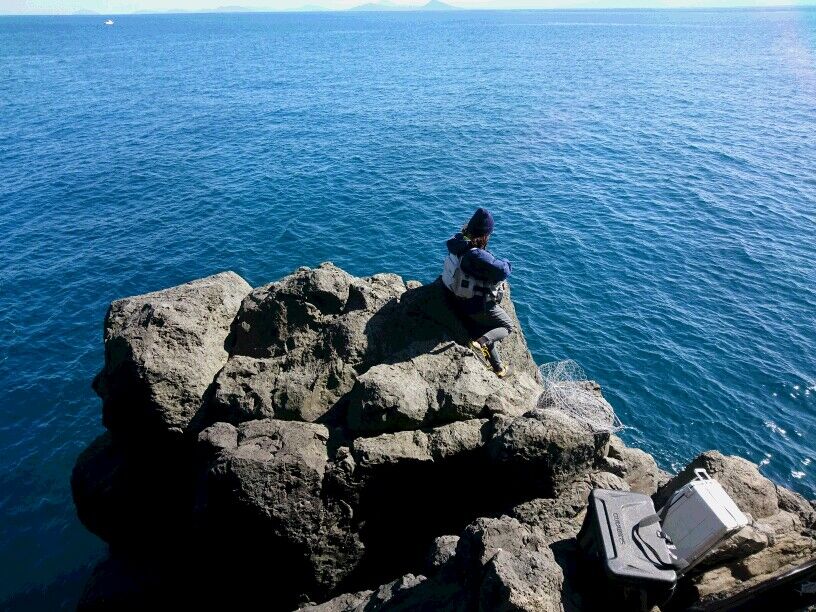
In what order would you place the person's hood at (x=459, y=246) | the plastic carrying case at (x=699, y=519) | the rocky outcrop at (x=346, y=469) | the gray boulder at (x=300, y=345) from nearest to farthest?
the plastic carrying case at (x=699, y=519) → the rocky outcrop at (x=346, y=469) → the gray boulder at (x=300, y=345) → the person's hood at (x=459, y=246)

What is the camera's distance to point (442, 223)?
39625mm

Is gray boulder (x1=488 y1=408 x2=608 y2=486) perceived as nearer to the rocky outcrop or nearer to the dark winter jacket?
the rocky outcrop

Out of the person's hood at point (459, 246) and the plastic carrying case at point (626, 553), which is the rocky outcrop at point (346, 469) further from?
the person's hood at point (459, 246)

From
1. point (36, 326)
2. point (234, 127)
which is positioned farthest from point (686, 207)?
point (234, 127)

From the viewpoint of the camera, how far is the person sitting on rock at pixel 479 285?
1279 cm

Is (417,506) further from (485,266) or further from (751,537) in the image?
(751,537)

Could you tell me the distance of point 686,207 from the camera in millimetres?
41531

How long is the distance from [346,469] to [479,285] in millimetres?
5330

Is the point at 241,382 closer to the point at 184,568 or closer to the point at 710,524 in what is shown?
the point at 184,568

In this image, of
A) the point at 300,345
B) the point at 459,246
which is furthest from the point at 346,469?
the point at 459,246

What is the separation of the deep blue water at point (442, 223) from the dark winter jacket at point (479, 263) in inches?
539

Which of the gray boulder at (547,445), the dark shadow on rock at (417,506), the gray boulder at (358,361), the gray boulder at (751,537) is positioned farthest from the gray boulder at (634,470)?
the dark shadow on rock at (417,506)

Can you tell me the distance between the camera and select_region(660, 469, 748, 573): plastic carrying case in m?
8.03

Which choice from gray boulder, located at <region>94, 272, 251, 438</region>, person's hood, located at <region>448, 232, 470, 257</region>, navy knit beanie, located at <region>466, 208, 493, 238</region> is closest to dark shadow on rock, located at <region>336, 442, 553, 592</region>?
person's hood, located at <region>448, 232, 470, 257</region>
